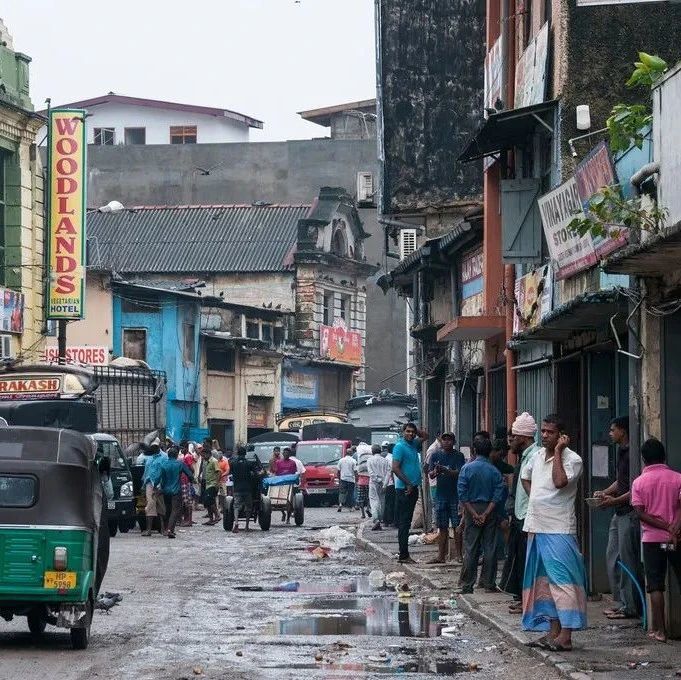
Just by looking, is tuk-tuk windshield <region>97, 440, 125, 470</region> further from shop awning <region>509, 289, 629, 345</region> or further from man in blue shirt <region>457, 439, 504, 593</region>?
man in blue shirt <region>457, 439, 504, 593</region>

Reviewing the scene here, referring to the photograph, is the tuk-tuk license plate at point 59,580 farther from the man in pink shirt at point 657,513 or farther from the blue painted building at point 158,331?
the blue painted building at point 158,331

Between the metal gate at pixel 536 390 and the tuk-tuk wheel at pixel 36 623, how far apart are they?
783 cm

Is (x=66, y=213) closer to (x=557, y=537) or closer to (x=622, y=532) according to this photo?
(x=622, y=532)

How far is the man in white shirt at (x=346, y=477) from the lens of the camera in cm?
4462

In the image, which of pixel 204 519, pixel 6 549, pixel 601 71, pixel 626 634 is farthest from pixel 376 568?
pixel 204 519

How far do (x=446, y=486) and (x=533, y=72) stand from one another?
5.65 m

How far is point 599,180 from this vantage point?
54.3ft

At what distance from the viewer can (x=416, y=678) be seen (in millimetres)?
11984

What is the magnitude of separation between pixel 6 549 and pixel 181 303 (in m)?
43.8

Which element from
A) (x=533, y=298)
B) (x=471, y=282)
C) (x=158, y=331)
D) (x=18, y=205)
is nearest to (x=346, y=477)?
(x=18, y=205)

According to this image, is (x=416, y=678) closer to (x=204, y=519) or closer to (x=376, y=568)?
(x=376, y=568)

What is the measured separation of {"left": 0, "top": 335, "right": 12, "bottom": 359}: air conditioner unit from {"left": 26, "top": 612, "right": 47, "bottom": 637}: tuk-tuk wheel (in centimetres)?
2450

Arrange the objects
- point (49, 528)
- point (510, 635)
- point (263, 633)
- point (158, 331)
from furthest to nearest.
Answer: point (158, 331)
point (263, 633)
point (510, 635)
point (49, 528)

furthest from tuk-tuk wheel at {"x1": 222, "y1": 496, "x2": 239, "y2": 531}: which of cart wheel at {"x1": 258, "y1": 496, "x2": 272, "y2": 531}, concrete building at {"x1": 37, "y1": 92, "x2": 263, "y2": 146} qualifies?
concrete building at {"x1": 37, "y1": 92, "x2": 263, "y2": 146}
